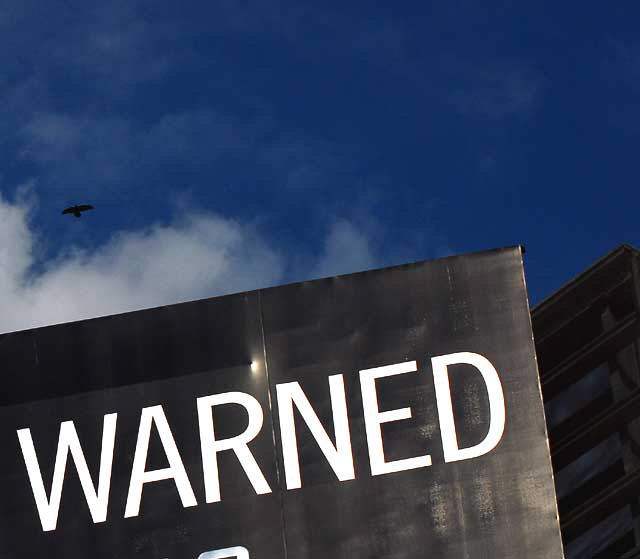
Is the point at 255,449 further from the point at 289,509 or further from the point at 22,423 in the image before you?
the point at 22,423

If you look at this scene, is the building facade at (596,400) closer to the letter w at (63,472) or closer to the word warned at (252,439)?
the word warned at (252,439)

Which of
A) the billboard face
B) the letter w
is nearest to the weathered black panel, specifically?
the billboard face

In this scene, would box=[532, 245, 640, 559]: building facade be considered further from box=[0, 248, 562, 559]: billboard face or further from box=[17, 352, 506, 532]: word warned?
box=[17, 352, 506, 532]: word warned

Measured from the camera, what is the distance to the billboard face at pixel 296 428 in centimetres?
2845

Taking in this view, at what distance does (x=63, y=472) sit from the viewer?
29.6m

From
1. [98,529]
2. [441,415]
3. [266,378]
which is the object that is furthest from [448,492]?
[98,529]

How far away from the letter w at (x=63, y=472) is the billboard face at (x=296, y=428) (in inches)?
1.1

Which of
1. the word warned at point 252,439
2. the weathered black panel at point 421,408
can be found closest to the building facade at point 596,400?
the weathered black panel at point 421,408

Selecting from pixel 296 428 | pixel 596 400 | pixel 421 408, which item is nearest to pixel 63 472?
pixel 296 428

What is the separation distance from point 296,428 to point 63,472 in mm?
3430

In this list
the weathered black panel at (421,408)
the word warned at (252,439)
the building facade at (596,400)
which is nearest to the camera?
the weathered black panel at (421,408)

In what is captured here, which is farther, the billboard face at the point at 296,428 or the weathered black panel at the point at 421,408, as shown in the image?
the billboard face at the point at 296,428

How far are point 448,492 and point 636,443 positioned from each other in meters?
4.13

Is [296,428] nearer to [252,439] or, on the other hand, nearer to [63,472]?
[252,439]
